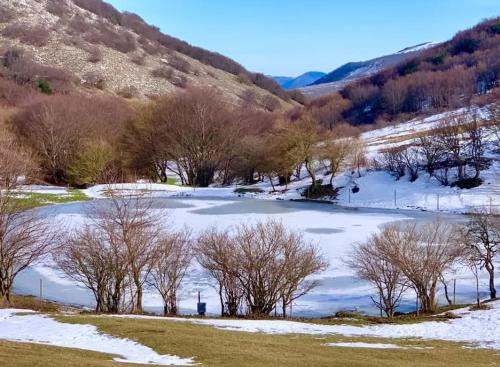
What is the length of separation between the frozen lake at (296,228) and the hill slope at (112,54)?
79.6m

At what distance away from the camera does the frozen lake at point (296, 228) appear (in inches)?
891

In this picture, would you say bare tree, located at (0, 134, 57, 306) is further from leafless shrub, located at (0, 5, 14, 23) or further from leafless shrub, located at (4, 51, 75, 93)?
leafless shrub, located at (0, 5, 14, 23)

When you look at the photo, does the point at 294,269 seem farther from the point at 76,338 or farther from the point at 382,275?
the point at 76,338

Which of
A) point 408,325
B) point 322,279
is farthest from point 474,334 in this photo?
point 322,279

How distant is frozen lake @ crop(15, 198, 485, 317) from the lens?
22.6 metres

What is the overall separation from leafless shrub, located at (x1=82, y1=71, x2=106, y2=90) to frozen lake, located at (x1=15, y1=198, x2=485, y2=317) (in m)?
78.6

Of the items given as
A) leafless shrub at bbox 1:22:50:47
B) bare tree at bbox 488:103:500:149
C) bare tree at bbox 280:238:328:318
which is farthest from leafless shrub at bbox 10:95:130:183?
leafless shrub at bbox 1:22:50:47

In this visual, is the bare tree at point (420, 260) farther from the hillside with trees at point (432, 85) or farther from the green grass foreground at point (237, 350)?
the hillside with trees at point (432, 85)

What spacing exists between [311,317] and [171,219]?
17.9m

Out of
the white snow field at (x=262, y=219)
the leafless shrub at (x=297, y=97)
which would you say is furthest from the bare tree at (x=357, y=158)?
the leafless shrub at (x=297, y=97)

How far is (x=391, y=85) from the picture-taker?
11269 cm

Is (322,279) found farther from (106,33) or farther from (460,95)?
(106,33)

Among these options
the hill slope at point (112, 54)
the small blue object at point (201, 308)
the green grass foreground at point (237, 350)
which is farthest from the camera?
the hill slope at point (112, 54)

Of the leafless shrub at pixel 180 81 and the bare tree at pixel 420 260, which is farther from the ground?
the leafless shrub at pixel 180 81
